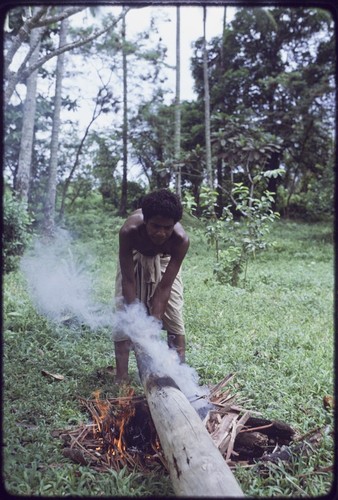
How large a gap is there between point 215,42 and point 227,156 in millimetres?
2105

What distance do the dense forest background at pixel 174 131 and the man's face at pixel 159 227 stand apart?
1.60 meters

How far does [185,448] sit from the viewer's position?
180 cm

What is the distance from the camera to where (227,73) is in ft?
22.4

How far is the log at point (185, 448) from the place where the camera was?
1.57 m

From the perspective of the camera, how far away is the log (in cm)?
157

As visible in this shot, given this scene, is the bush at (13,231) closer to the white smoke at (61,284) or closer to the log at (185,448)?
the white smoke at (61,284)

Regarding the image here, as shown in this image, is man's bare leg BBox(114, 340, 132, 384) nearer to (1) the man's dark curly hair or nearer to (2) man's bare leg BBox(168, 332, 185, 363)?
(2) man's bare leg BBox(168, 332, 185, 363)

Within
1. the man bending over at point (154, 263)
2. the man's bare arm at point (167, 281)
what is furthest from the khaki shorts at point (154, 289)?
the man's bare arm at point (167, 281)

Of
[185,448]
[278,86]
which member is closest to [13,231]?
[185,448]

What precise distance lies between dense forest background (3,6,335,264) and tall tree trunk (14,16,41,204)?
0.02 metres

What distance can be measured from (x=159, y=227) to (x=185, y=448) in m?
1.22

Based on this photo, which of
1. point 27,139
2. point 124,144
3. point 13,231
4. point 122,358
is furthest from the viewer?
point 124,144

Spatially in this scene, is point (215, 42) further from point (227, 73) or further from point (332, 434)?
point (332, 434)

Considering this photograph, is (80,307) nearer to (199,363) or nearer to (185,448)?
(199,363)
